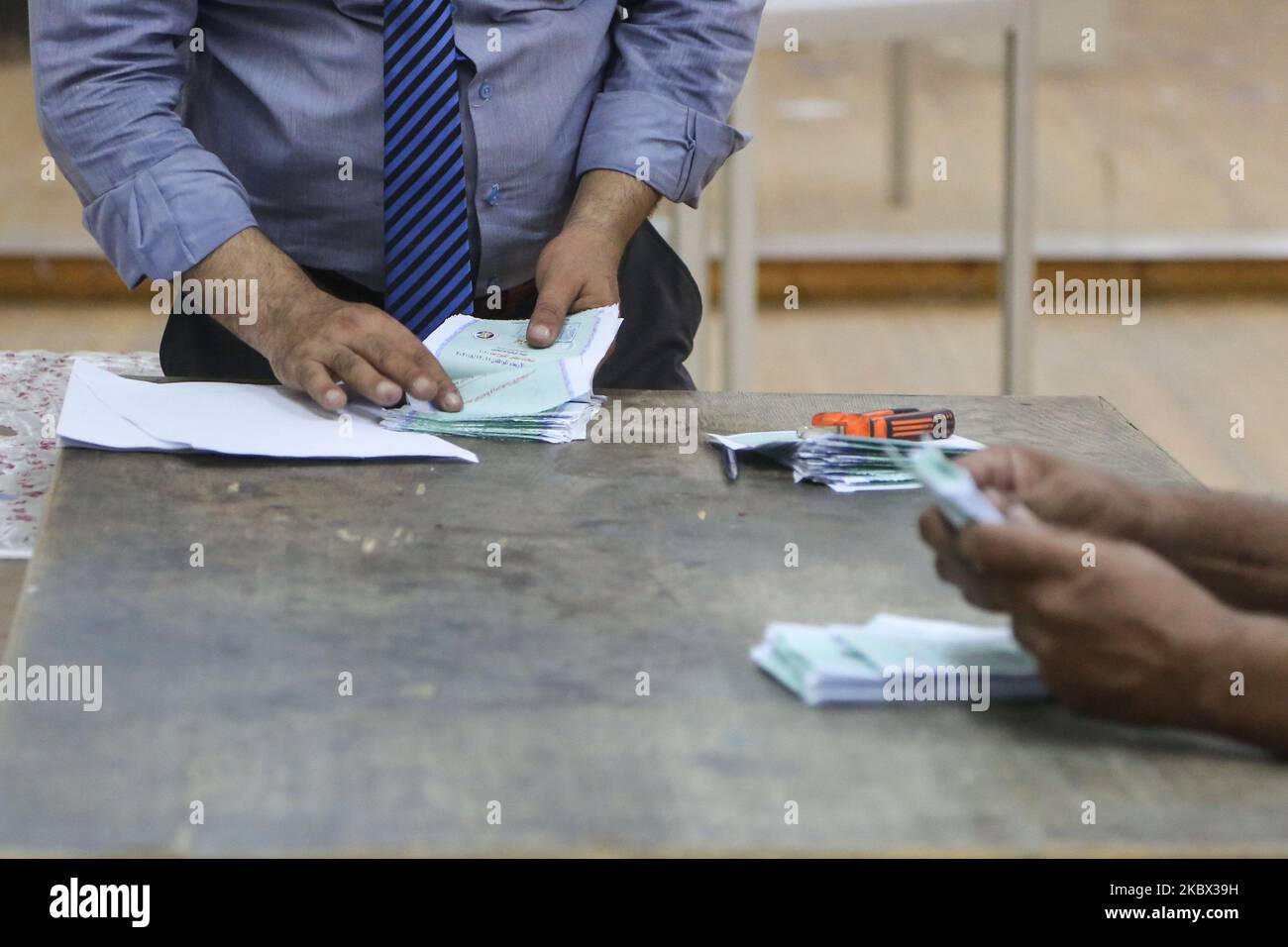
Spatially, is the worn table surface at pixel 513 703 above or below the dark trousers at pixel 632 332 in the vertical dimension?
below

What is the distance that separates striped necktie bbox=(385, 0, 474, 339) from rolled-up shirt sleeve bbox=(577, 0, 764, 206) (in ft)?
0.60

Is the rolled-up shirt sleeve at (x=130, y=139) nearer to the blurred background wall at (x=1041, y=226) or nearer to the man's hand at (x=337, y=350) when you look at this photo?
the man's hand at (x=337, y=350)

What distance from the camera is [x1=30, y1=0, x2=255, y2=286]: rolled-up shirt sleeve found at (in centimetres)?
135

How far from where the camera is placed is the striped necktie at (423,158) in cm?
147

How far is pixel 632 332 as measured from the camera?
67.9 inches

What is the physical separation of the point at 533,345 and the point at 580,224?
23 cm

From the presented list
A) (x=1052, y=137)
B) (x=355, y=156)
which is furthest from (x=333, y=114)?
(x=1052, y=137)

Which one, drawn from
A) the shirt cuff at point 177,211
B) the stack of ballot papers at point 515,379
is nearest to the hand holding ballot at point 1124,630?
the stack of ballot papers at point 515,379

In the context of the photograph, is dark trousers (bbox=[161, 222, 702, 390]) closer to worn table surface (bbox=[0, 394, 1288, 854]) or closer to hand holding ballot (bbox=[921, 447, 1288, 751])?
worn table surface (bbox=[0, 394, 1288, 854])

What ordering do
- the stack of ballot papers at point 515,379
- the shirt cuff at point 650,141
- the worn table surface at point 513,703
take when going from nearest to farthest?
the worn table surface at point 513,703 < the stack of ballot papers at point 515,379 < the shirt cuff at point 650,141

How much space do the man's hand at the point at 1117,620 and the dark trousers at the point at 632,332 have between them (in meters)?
0.95
